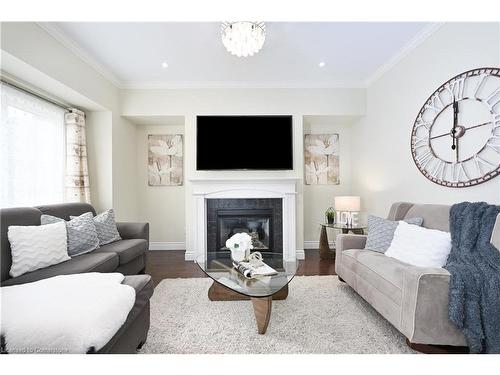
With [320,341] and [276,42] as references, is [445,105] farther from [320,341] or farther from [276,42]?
[320,341]

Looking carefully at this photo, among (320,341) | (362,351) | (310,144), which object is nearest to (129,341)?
(320,341)

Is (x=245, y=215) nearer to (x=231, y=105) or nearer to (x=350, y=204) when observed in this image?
(x=350, y=204)

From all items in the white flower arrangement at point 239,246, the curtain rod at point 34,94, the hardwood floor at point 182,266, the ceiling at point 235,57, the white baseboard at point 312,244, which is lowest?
the hardwood floor at point 182,266

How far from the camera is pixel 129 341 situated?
131 cm

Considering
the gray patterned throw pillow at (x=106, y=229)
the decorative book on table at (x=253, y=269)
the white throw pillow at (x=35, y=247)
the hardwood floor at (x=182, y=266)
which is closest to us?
the white throw pillow at (x=35, y=247)

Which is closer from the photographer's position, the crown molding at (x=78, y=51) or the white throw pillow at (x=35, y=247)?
the white throw pillow at (x=35, y=247)

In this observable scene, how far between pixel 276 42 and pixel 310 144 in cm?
192

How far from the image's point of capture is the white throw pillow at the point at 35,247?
1.81 meters

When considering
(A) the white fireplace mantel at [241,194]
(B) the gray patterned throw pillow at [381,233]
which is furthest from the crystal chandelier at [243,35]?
(B) the gray patterned throw pillow at [381,233]

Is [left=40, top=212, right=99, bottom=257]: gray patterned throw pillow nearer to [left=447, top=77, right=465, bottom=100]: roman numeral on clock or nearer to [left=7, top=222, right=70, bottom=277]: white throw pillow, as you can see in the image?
[left=7, top=222, right=70, bottom=277]: white throw pillow

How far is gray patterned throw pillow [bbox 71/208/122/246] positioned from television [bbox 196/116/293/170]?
137 centimetres

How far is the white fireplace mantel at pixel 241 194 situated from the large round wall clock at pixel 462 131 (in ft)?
5.47

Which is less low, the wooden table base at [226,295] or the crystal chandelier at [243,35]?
the crystal chandelier at [243,35]

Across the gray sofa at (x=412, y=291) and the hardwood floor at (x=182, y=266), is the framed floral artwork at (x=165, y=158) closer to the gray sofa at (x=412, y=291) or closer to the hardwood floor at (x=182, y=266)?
the hardwood floor at (x=182, y=266)
